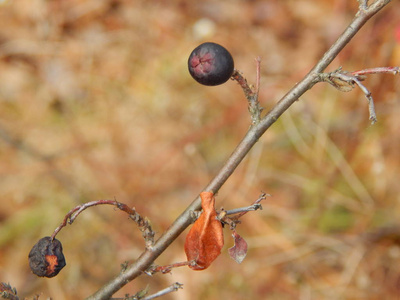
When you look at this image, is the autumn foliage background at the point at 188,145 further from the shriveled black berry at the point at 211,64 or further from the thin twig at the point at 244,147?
the shriveled black berry at the point at 211,64

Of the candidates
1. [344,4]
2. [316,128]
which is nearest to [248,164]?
[316,128]

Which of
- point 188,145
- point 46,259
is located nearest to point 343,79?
point 46,259

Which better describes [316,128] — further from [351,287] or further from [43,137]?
[43,137]

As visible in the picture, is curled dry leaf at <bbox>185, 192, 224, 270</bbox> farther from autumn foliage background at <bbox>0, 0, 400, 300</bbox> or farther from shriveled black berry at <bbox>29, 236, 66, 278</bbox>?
autumn foliage background at <bbox>0, 0, 400, 300</bbox>

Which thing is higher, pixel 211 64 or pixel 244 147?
pixel 211 64

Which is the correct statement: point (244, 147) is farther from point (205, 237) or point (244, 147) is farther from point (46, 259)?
point (46, 259)

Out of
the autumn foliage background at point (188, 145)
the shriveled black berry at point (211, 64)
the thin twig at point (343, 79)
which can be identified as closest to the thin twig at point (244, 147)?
the thin twig at point (343, 79)

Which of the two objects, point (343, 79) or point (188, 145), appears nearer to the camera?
point (343, 79)
